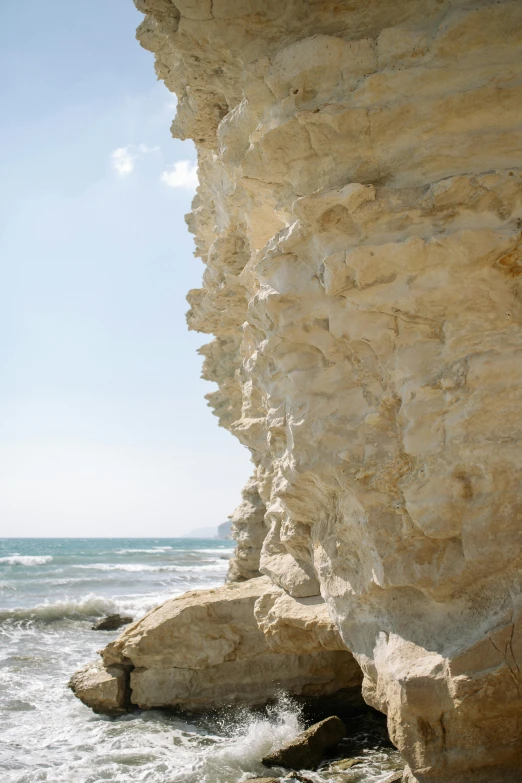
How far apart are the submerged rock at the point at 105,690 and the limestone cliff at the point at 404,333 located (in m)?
2.88

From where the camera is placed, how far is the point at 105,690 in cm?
739

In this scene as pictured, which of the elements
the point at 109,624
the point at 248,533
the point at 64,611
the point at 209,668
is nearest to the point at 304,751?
the point at 209,668

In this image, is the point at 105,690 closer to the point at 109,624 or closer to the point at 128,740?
the point at 128,740

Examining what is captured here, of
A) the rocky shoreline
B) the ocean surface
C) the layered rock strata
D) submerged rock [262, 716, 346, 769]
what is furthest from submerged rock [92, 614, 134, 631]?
submerged rock [262, 716, 346, 769]

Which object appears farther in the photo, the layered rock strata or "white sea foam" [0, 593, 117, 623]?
"white sea foam" [0, 593, 117, 623]

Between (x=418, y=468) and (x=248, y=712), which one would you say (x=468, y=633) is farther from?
(x=248, y=712)

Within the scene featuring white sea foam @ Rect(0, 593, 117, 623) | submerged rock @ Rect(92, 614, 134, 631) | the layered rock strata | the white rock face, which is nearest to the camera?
the layered rock strata

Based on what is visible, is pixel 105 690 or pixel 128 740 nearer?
pixel 128 740

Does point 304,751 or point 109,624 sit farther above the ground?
point 304,751

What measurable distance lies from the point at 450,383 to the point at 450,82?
2728mm

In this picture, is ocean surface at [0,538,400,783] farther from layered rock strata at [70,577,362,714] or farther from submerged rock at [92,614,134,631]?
submerged rock at [92,614,134,631]

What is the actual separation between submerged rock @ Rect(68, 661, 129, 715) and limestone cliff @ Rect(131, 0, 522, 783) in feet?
9.43

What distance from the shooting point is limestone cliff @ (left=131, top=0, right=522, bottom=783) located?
4.10 m

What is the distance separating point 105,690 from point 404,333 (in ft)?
20.3
